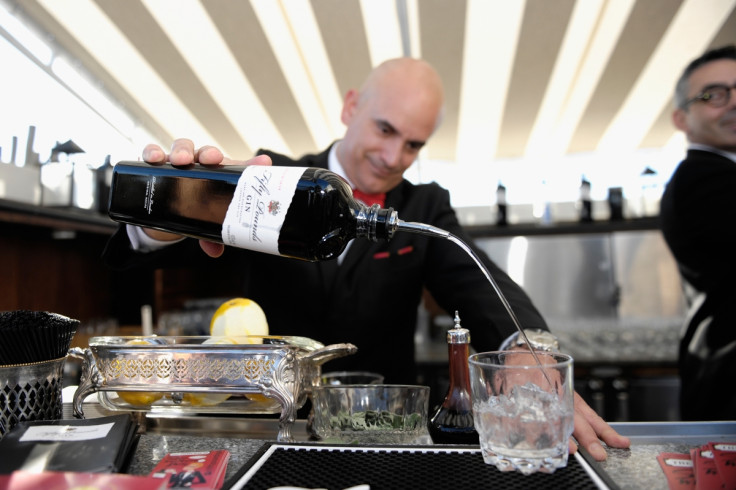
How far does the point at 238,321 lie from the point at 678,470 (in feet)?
2.31

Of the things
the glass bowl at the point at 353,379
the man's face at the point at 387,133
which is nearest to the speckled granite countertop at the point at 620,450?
the glass bowl at the point at 353,379

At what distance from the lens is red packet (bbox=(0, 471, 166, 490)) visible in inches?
20.0

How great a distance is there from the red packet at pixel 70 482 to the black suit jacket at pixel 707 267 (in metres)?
1.86

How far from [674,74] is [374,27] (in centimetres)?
206

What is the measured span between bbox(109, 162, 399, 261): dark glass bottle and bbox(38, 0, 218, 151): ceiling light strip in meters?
2.01

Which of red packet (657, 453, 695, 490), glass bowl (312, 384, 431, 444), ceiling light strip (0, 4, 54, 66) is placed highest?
ceiling light strip (0, 4, 54, 66)

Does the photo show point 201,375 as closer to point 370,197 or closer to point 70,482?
point 70,482

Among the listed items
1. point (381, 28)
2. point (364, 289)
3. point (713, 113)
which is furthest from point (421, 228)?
point (381, 28)

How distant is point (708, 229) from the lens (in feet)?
6.05

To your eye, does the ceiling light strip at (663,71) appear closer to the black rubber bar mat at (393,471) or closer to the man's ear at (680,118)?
the man's ear at (680,118)

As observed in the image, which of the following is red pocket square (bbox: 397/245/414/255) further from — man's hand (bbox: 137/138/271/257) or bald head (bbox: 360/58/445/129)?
man's hand (bbox: 137/138/271/257)

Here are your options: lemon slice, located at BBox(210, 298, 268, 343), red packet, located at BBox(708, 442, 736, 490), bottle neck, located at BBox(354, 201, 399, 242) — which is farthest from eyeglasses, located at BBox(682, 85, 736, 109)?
lemon slice, located at BBox(210, 298, 268, 343)

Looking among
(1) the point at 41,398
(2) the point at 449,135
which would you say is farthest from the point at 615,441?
(2) the point at 449,135

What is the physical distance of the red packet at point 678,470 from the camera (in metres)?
0.64
